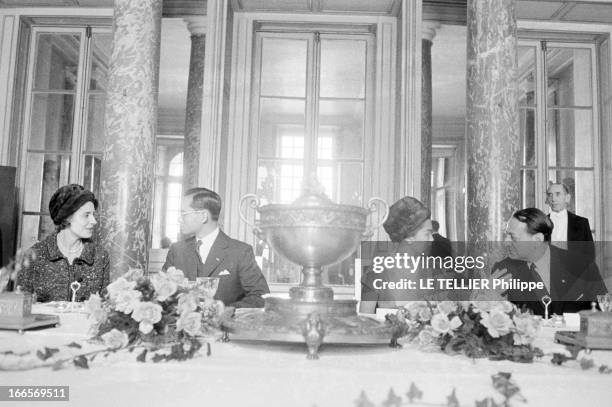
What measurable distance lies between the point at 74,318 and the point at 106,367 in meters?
0.97

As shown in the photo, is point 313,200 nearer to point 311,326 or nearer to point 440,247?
point 311,326

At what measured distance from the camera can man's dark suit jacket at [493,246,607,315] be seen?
3184 millimetres

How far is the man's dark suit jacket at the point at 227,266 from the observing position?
3342 mm

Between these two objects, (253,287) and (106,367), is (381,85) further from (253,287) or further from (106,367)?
(106,367)

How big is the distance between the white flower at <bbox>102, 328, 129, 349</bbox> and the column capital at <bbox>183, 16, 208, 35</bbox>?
19.1ft

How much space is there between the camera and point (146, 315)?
1371 mm

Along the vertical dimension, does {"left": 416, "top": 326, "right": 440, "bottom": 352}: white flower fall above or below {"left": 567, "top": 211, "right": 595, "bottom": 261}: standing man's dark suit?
below

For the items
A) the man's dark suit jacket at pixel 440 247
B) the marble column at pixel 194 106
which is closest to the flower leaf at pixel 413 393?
the man's dark suit jacket at pixel 440 247

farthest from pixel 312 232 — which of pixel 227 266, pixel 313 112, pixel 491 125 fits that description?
pixel 313 112

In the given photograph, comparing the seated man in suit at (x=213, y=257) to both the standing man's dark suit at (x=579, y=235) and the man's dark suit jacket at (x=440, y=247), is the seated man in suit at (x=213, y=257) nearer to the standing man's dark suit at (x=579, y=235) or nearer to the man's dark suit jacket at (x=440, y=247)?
the man's dark suit jacket at (x=440, y=247)

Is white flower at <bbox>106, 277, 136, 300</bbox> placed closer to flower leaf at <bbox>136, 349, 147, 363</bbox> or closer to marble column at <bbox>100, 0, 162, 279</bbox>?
flower leaf at <bbox>136, 349, 147, 363</bbox>

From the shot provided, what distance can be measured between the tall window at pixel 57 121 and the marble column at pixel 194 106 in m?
1.06

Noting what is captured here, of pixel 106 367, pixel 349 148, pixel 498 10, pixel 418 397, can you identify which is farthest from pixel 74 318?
pixel 349 148

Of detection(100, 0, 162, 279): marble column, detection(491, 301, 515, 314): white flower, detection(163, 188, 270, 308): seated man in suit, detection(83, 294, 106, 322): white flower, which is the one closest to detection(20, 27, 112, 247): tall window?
detection(100, 0, 162, 279): marble column
